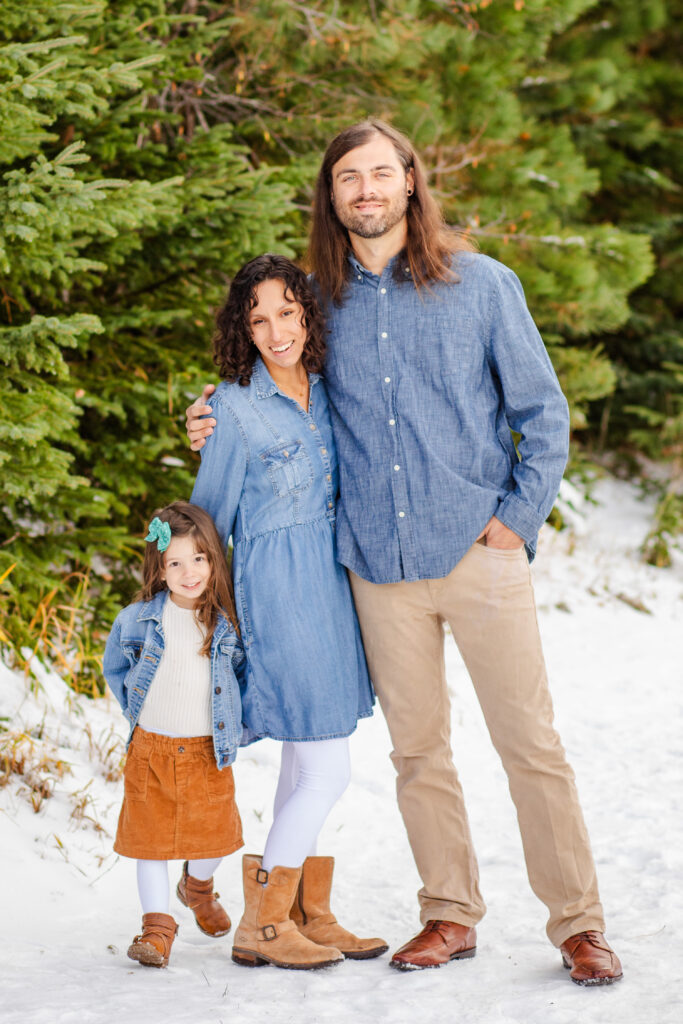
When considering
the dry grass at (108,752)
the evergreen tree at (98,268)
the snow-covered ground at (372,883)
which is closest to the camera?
the snow-covered ground at (372,883)

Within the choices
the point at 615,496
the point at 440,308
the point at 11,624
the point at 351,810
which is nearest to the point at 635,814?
the point at 351,810

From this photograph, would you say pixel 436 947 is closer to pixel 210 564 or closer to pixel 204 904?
pixel 204 904

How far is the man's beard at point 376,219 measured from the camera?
2.72 metres

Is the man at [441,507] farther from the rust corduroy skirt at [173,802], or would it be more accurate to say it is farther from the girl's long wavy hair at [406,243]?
the rust corduroy skirt at [173,802]

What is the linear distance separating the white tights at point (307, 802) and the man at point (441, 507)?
9.2 inches

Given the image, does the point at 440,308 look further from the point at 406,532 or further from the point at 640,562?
the point at 640,562

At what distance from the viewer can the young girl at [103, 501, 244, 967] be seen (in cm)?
257

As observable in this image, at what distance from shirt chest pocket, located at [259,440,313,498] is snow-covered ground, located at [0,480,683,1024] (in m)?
1.30

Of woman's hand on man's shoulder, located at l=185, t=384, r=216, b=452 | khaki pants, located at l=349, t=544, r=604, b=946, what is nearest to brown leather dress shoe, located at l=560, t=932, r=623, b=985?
khaki pants, located at l=349, t=544, r=604, b=946

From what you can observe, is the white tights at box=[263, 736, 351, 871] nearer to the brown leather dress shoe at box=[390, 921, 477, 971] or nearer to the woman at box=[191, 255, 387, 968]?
the woman at box=[191, 255, 387, 968]

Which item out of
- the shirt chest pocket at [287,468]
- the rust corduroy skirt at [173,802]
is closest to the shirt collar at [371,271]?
the shirt chest pocket at [287,468]

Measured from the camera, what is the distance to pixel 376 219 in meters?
2.71

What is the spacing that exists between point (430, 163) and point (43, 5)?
10.3 feet

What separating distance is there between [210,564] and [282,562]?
0.66ft
